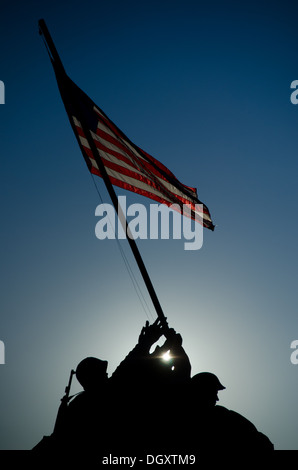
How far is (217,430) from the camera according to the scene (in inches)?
147

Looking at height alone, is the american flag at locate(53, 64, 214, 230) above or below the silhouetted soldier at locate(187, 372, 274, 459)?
above

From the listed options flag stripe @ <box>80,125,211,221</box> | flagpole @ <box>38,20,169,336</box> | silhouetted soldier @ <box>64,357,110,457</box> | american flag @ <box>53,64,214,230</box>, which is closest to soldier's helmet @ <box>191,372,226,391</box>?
silhouetted soldier @ <box>64,357,110,457</box>

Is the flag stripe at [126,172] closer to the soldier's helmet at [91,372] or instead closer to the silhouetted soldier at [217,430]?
the soldier's helmet at [91,372]

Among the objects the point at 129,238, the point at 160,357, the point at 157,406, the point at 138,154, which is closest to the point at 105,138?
the point at 138,154

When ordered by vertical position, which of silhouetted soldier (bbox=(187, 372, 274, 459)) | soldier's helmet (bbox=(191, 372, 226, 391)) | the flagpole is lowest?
silhouetted soldier (bbox=(187, 372, 274, 459))

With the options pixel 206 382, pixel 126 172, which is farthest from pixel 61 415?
pixel 126 172

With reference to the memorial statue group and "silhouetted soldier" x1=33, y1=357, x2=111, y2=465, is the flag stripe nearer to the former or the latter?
the memorial statue group

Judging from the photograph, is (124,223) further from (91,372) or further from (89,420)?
(89,420)

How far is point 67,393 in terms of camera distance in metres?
3.92

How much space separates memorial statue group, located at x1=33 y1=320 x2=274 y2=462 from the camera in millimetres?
3385

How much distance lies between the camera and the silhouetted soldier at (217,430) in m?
3.57

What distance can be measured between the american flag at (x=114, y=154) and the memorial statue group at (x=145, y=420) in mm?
4678

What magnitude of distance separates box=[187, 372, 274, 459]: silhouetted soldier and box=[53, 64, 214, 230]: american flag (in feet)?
16.4

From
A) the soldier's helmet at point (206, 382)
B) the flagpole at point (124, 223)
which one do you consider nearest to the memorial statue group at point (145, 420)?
the soldier's helmet at point (206, 382)
